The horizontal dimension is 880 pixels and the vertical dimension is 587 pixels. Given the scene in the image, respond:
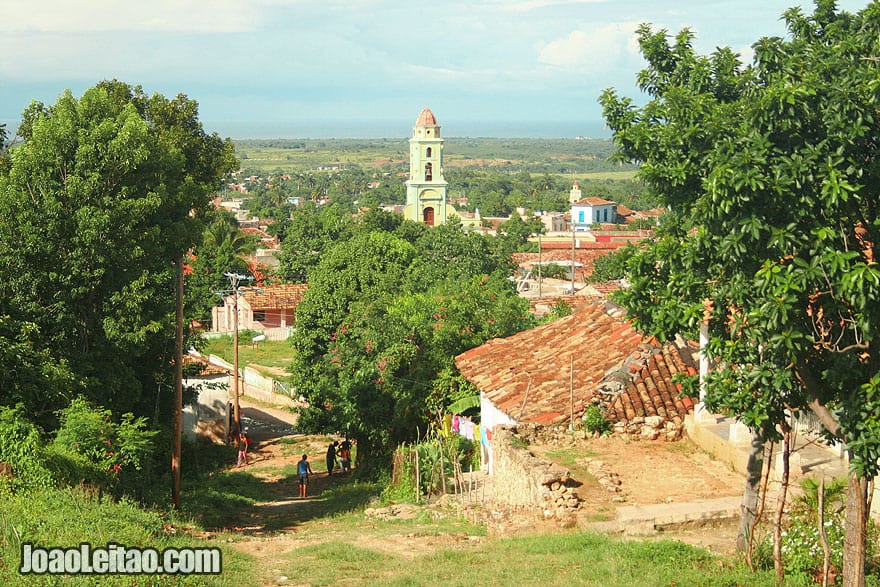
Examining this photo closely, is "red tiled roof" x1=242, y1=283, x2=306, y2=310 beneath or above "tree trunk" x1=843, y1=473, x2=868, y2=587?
beneath

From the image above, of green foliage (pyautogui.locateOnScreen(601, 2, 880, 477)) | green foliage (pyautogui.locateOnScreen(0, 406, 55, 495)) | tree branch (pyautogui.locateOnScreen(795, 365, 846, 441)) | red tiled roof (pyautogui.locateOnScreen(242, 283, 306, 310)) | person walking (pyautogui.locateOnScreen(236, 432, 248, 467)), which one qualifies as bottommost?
person walking (pyautogui.locateOnScreen(236, 432, 248, 467))

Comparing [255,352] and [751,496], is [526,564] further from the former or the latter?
[255,352]

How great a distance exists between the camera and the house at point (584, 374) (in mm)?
16828

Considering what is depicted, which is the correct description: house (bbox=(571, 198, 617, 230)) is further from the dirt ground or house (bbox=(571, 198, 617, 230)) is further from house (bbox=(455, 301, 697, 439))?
the dirt ground

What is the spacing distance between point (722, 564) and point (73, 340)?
39.5 ft

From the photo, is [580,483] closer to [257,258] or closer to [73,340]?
[73,340]

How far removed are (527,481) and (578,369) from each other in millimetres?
5139

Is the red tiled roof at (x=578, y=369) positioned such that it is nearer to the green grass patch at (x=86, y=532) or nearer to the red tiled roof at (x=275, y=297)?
the green grass patch at (x=86, y=532)

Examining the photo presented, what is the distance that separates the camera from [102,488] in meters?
15.0

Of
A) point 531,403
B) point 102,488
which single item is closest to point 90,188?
point 102,488

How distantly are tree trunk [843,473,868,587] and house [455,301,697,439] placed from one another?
4921 millimetres

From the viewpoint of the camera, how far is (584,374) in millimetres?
18859

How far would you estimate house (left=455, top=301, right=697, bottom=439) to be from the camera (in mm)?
16828

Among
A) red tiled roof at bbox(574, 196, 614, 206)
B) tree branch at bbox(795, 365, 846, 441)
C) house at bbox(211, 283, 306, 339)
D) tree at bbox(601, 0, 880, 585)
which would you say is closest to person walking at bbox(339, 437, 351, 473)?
tree at bbox(601, 0, 880, 585)
